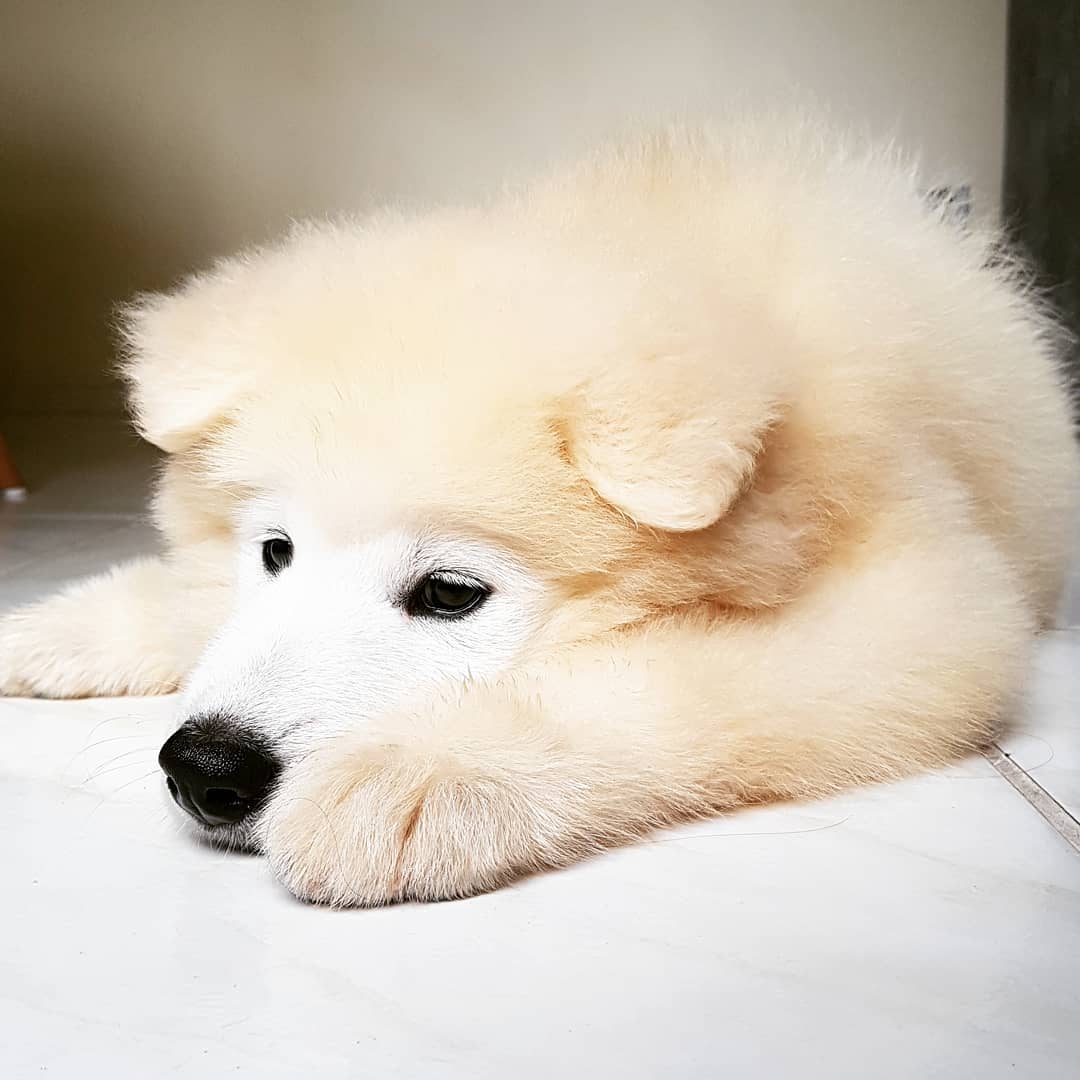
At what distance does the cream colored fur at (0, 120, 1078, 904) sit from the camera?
1.29 meters

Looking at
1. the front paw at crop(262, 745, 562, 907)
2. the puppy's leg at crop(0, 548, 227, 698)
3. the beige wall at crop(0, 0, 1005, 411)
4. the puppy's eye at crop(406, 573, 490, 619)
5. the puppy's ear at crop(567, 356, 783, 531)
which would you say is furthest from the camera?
the beige wall at crop(0, 0, 1005, 411)

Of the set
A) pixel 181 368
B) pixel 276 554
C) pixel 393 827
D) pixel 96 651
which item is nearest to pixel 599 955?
pixel 393 827

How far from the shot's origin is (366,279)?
5.16 ft

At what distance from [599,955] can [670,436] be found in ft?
1.68

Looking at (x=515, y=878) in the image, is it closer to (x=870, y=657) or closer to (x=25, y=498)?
(x=870, y=657)

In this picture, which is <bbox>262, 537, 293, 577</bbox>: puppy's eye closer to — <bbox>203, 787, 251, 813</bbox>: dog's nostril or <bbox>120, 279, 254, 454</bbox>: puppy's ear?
<bbox>120, 279, 254, 454</bbox>: puppy's ear

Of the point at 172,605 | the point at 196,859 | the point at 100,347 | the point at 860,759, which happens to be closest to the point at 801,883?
the point at 860,759

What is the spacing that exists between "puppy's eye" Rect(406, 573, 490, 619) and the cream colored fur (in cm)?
2

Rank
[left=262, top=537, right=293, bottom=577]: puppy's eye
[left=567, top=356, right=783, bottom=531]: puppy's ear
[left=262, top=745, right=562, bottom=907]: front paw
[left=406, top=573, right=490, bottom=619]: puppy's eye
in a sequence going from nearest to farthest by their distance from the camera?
1. [left=262, top=745, right=562, bottom=907]: front paw
2. [left=567, top=356, right=783, bottom=531]: puppy's ear
3. [left=406, top=573, right=490, bottom=619]: puppy's eye
4. [left=262, top=537, right=293, bottom=577]: puppy's eye

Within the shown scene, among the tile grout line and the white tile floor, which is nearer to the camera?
the white tile floor

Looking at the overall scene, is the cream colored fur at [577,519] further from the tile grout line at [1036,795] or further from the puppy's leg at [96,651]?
the puppy's leg at [96,651]

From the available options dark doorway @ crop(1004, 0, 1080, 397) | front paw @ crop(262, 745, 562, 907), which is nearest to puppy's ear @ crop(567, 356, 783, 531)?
front paw @ crop(262, 745, 562, 907)

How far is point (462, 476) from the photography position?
1371mm

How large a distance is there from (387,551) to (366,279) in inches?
13.6
